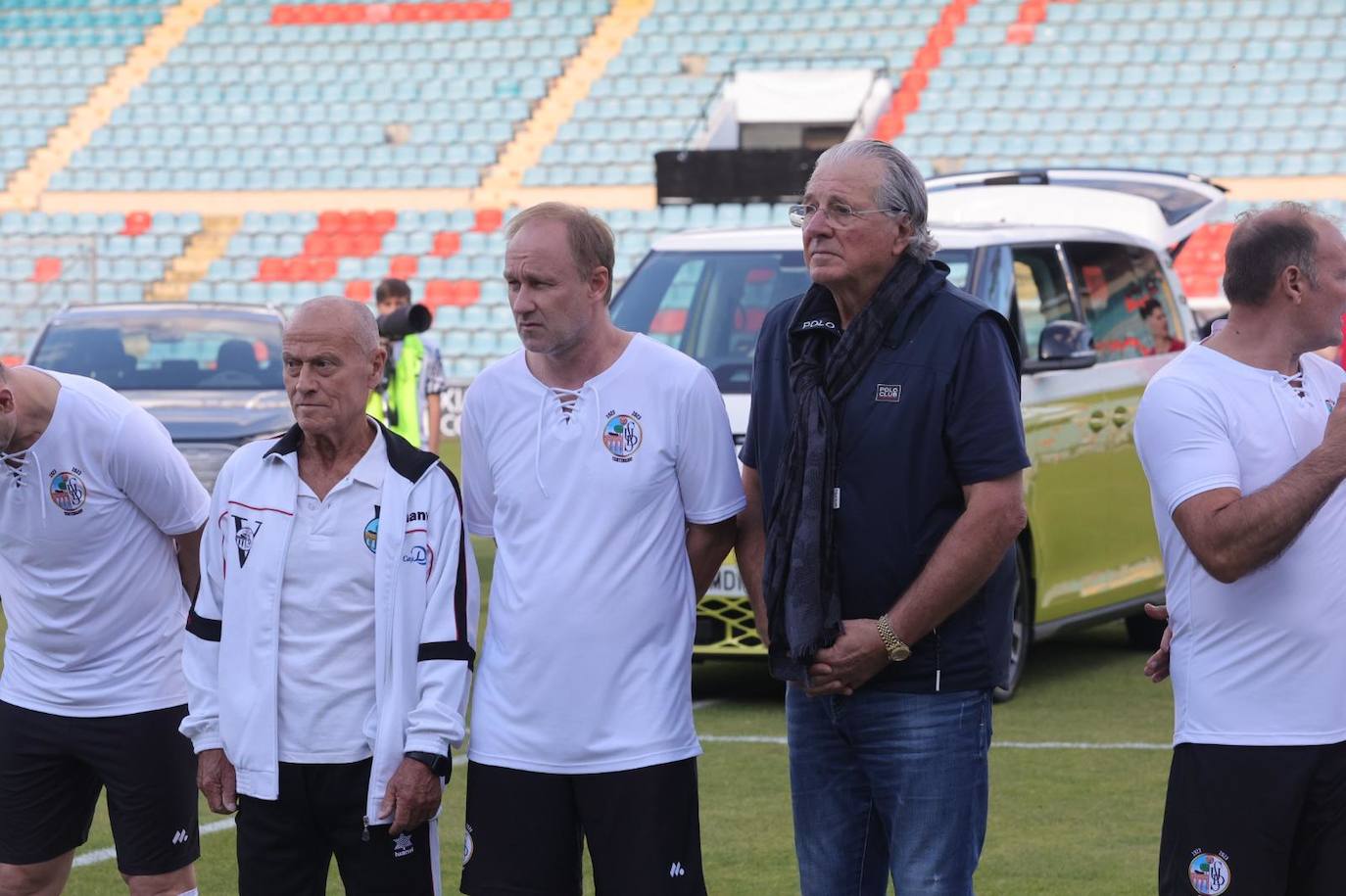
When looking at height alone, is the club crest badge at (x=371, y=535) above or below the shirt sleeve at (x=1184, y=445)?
below

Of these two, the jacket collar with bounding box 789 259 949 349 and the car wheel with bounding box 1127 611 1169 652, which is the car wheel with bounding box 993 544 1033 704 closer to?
the car wheel with bounding box 1127 611 1169 652

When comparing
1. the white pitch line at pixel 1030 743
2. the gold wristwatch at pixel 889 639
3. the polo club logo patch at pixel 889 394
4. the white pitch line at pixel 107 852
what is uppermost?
the polo club logo patch at pixel 889 394

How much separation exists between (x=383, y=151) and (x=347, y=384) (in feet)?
84.9

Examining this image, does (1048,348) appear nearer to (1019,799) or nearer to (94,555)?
(1019,799)

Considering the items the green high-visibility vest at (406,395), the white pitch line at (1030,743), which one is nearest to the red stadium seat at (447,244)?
the green high-visibility vest at (406,395)

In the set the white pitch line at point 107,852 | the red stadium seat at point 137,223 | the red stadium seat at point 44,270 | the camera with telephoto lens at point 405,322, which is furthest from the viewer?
the red stadium seat at point 137,223

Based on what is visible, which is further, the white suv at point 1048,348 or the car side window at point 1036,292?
the car side window at point 1036,292

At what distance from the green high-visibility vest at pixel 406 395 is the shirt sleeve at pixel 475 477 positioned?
8367mm

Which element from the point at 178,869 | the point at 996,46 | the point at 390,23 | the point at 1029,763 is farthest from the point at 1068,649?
the point at 390,23

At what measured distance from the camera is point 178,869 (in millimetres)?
4699

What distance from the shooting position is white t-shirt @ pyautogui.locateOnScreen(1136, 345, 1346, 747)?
12.1 feet

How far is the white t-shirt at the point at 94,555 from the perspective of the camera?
4.59 meters

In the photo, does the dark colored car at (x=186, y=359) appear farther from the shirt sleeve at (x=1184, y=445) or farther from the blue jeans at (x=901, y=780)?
the shirt sleeve at (x=1184, y=445)

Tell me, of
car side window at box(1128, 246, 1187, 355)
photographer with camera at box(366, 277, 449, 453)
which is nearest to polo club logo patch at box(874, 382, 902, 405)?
car side window at box(1128, 246, 1187, 355)
